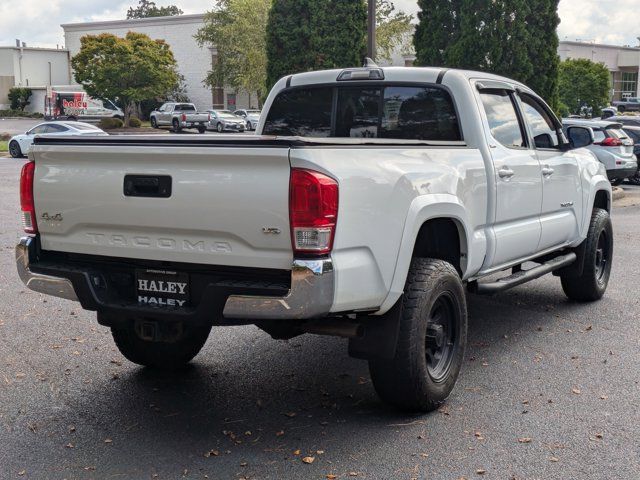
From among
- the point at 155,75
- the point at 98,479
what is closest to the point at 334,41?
the point at 98,479

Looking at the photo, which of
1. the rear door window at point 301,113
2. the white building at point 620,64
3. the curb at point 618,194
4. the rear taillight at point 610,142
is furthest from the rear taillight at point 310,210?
the white building at point 620,64

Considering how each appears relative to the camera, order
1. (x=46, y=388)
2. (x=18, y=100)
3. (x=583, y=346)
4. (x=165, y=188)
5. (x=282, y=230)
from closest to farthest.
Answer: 1. (x=282, y=230)
2. (x=165, y=188)
3. (x=46, y=388)
4. (x=583, y=346)
5. (x=18, y=100)

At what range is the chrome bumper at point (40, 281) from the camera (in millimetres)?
4691

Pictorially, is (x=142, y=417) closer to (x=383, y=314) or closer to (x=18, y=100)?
(x=383, y=314)

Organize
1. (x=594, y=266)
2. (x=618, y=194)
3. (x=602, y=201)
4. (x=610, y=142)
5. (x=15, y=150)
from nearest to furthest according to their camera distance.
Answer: (x=594, y=266), (x=602, y=201), (x=610, y=142), (x=618, y=194), (x=15, y=150)

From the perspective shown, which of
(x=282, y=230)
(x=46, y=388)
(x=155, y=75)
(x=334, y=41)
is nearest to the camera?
(x=282, y=230)

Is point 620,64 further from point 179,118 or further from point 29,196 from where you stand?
point 29,196

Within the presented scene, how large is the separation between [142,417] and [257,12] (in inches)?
2004

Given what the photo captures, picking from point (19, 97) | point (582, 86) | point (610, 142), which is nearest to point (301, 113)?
point (610, 142)

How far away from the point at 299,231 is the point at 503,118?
2.87 metres

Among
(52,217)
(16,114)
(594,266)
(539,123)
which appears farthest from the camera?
(16,114)

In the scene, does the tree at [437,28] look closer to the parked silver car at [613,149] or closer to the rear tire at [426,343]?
the parked silver car at [613,149]

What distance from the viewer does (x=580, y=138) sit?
729 centimetres

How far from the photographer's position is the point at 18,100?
69.2 metres
